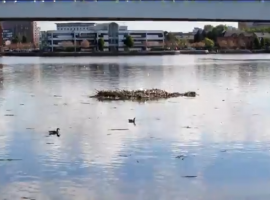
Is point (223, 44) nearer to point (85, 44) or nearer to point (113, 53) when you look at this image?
point (113, 53)

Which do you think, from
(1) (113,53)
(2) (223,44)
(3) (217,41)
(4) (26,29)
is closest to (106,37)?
(1) (113,53)

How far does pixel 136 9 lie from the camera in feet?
46.1

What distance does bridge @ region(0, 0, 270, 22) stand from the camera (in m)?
13.9

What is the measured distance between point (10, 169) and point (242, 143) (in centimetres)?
236

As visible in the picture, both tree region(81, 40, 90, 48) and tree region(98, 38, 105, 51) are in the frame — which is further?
tree region(81, 40, 90, 48)

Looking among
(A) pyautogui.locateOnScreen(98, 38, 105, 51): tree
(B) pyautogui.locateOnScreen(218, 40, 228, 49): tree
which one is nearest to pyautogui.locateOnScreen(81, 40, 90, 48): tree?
(A) pyautogui.locateOnScreen(98, 38, 105, 51): tree

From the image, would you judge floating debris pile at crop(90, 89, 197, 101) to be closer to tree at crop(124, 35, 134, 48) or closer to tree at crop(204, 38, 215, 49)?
tree at crop(204, 38, 215, 49)

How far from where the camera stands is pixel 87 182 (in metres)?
4.21

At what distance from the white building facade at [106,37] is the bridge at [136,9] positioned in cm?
4039

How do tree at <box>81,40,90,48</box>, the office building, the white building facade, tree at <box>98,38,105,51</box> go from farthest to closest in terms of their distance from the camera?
the office building → the white building facade → tree at <box>81,40,90,48</box> → tree at <box>98,38,105,51</box>

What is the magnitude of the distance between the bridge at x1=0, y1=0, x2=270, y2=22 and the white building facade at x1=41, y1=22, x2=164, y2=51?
133ft

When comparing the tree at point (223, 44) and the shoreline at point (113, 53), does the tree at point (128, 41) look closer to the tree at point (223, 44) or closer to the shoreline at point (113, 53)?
the shoreline at point (113, 53)

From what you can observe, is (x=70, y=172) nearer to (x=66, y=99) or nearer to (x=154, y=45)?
(x=66, y=99)

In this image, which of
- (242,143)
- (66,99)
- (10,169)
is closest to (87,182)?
(10,169)
